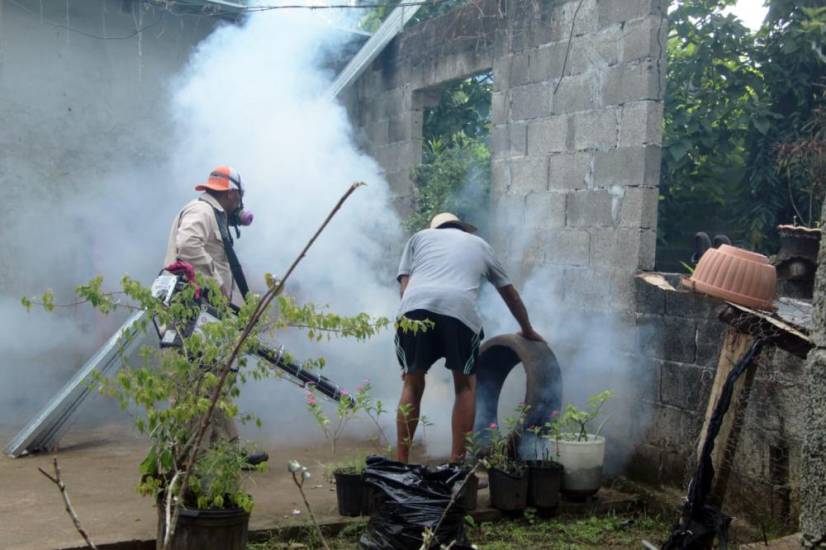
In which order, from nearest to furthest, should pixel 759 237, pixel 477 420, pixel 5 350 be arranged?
pixel 477 420 → pixel 759 237 → pixel 5 350

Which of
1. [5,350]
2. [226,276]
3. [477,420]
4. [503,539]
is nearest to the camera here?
[503,539]

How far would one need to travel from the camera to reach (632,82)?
571 centimetres

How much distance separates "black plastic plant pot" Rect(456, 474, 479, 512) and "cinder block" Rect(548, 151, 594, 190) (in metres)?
2.62

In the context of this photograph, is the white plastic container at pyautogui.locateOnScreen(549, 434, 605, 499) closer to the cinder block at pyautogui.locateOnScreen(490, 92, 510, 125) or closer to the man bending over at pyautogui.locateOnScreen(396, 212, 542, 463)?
the man bending over at pyautogui.locateOnScreen(396, 212, 542, 463)

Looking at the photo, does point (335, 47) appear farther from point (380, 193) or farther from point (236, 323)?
point (236, 323)

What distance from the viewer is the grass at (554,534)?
4418mm

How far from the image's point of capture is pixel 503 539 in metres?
4.62

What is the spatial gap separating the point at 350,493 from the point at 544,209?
2963mm

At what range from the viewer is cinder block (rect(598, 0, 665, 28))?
221 inches

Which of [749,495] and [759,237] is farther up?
[759,237]

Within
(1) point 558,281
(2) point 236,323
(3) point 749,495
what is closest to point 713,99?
(1) point 558,281

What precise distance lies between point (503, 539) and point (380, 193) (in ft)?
16.8

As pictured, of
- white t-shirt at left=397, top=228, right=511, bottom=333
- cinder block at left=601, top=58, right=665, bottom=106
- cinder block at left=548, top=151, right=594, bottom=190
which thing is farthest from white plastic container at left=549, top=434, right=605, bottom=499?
cinder block at left=601, top=58, right=665, bottom=106

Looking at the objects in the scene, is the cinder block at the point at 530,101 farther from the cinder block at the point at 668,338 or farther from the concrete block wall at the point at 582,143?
the cinder block at the point at 668,338
